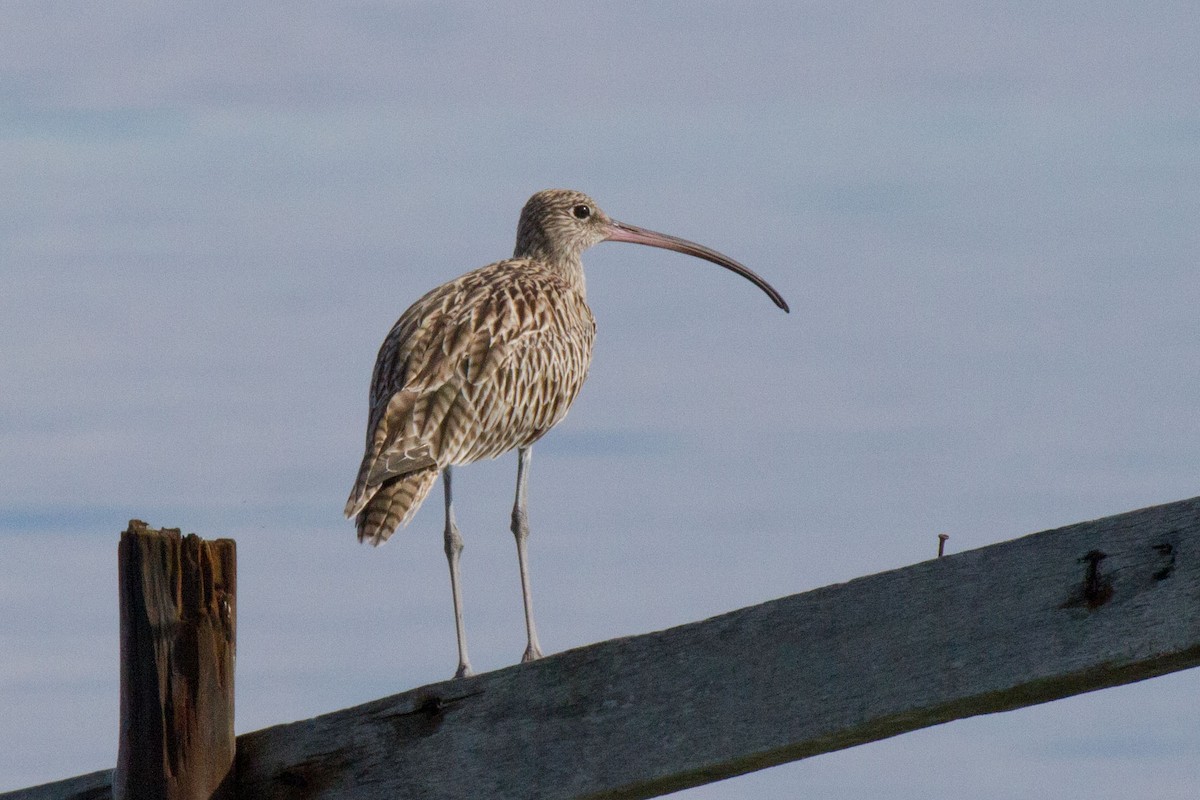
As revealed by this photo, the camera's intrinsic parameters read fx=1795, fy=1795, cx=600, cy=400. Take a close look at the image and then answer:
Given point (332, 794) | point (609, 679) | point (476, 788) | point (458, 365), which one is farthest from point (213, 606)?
point (458, 365)

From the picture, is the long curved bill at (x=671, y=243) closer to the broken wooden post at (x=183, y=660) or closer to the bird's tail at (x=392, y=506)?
the bird's tail at (x=392, y=506)

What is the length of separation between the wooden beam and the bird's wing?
3.33m

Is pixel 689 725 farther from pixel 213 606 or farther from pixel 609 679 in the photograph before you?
pixel 213 606

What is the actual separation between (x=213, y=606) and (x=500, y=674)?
96 centimetres

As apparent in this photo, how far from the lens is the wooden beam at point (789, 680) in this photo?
387 cm

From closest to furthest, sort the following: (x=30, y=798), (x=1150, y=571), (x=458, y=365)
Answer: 1. (x=1150, y=571)
2. (x=30, y=798)
3. (x=458, y=365)

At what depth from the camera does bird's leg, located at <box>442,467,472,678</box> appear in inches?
352

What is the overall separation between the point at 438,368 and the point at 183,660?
427 centimetres

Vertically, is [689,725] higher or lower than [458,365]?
lower

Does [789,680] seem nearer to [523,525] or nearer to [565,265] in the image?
[523,525]

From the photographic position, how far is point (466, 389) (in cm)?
945

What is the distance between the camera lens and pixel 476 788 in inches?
194

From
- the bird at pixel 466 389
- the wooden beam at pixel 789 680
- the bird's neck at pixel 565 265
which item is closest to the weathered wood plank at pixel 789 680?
the wooden beam at pixel 789 680

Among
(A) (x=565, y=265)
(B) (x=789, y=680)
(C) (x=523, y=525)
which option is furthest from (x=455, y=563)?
(B) (x=789, y=680)
